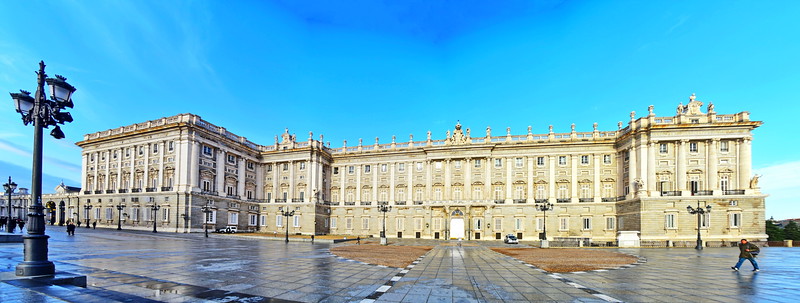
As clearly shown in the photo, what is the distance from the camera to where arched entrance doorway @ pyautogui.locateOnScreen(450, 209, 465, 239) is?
54875 millimetres

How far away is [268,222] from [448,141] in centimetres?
3158

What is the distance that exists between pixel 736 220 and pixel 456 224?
3221cm

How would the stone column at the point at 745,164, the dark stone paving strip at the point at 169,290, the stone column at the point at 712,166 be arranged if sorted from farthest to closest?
the stone column at the point at 712,166
the stone column at the point at 745,164
the dark stone paving strip at the point at 169,290

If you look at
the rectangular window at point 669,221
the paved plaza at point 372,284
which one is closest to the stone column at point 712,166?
the rectangular window at point 669,221

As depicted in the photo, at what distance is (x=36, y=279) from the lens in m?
9.09

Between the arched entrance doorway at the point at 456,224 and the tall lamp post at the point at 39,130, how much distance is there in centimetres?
4885

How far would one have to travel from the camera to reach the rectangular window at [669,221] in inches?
1736

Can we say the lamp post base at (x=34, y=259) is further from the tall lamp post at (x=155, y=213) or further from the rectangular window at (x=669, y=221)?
the rectangular window at (x=669, y=221)

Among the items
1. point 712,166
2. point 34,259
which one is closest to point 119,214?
point 34,259

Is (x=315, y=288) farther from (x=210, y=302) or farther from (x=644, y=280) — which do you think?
(x=644, y=280)

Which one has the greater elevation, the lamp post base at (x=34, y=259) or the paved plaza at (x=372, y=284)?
the lamp post base at (x=34, y=259)

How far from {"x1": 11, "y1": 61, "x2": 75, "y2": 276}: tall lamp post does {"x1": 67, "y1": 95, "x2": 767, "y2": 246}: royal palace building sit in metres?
39.9

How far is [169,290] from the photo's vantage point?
32.0ft

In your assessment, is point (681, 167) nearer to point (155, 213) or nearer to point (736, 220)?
point (736, 220)
